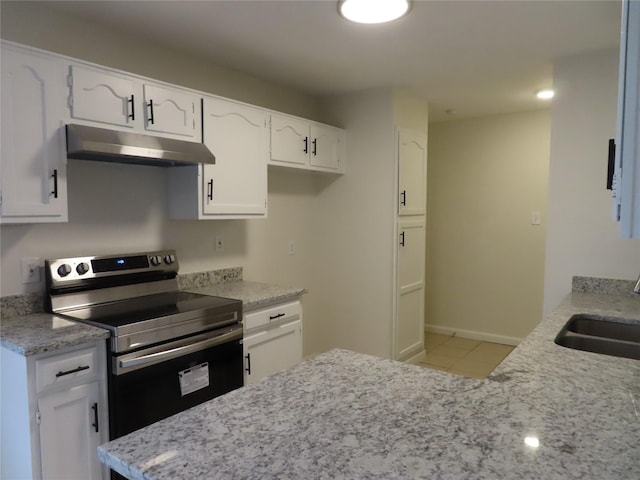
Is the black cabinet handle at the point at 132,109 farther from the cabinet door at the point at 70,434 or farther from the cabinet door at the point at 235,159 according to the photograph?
the cabinet door at the point at 70,434

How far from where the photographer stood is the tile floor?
12.9ft

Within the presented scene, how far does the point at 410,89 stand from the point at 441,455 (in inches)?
129

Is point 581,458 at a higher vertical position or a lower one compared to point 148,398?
higher

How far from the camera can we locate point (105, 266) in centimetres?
241

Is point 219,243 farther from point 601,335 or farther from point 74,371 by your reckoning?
point 601,335

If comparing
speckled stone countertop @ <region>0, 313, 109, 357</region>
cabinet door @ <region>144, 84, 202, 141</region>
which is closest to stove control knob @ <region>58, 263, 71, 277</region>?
speckled stone countertop @ <region>0, 313, 109, 357</region>

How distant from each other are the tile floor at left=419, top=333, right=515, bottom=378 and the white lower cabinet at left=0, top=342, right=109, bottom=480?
279 cm

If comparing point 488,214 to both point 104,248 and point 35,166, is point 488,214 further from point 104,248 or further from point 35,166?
point 35,166

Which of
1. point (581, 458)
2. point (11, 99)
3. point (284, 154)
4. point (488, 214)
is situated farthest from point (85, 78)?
point (488, 214)

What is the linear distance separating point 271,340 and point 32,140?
64.4 inches

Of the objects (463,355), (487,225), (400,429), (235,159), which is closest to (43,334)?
(235,159)

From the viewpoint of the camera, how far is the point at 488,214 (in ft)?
15.3

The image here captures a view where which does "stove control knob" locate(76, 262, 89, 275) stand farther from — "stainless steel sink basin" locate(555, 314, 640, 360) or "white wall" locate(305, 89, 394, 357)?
"stainless steel sink basin" locate(555, 314, 640, 360)

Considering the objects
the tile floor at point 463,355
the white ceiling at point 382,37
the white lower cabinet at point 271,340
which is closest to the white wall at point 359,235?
the white ceiling at point 382,37
